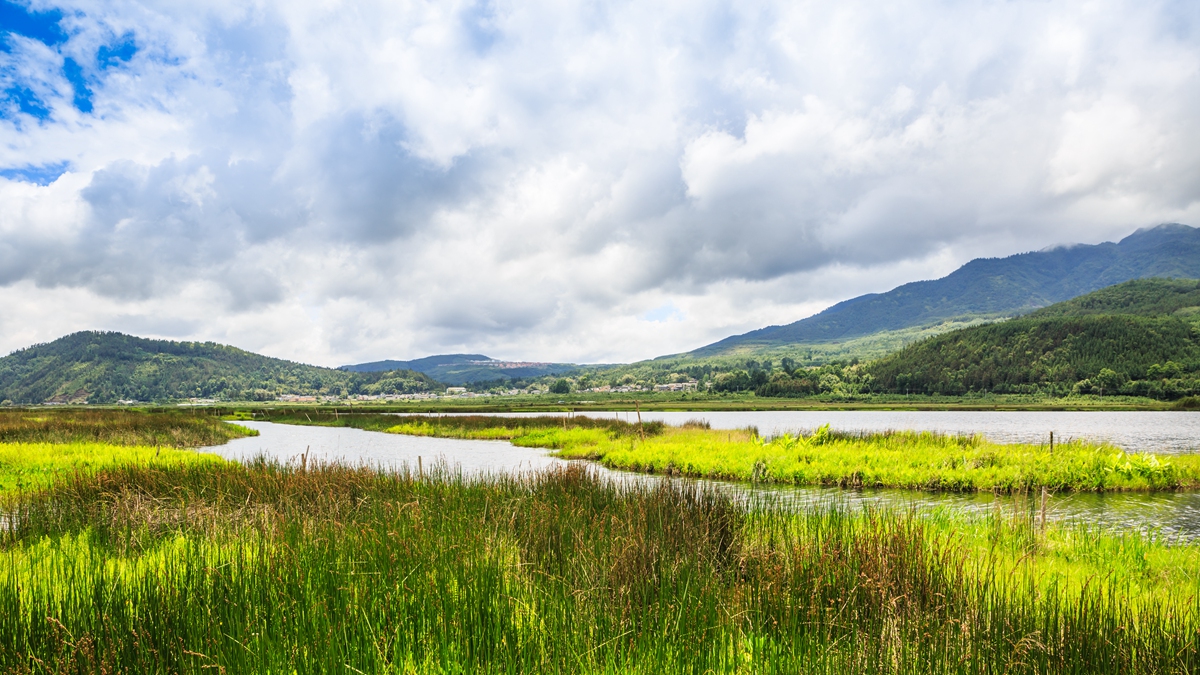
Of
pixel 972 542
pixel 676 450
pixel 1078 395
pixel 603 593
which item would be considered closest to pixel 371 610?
pixel 603 593

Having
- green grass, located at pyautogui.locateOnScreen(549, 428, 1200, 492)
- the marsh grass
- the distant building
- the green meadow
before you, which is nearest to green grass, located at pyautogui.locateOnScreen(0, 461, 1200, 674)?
the green meadow

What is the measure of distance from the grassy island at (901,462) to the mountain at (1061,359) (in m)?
96.1

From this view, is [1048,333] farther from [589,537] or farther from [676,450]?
[589,537]

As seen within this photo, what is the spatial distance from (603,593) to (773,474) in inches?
636

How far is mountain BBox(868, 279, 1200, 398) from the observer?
9919 cm

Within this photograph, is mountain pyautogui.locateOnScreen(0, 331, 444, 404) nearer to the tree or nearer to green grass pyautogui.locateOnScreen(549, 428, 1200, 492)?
green grass pyautogui.locateOnScreen(549, 428, 1200, 492)

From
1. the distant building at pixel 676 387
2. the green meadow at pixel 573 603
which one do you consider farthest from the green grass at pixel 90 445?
the distant building at pixel 676 387

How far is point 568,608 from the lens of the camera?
4.42 metres

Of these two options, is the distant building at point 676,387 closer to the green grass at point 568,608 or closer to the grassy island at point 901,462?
the grassy island at point 901,462

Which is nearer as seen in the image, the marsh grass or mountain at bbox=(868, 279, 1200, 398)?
the marsh grass

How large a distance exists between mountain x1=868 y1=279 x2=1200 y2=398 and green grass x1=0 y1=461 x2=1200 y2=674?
375 ft

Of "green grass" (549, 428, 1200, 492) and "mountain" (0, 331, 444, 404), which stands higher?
"mountain" (0, 331, 444, 404)

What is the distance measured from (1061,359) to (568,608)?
13779 centimetres

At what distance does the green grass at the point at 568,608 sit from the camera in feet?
12.7
